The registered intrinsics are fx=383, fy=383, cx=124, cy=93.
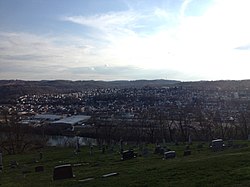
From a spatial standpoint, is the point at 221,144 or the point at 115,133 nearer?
the point at 221,144

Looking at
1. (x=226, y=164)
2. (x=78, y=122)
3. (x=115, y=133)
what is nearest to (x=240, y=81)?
(x=78, y=122)

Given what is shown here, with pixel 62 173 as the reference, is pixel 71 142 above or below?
below

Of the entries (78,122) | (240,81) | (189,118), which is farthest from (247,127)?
(240,81)

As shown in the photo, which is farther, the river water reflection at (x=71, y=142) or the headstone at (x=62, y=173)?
the river water reflection at (x=71, y=142)

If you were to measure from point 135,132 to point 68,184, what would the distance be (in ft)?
141

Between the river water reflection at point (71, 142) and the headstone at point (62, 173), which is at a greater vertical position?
the headstone at point (62, 173)

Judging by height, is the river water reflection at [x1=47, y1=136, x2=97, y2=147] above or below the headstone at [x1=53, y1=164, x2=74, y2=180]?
below

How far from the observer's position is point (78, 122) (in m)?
92.9

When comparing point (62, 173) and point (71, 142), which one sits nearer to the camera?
point (62, 173)

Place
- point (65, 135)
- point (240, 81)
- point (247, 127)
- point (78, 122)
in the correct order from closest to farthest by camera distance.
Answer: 1. point (247, 127)
2. point (65, 135)
3. point (78, 122)
4. point (240, 81)

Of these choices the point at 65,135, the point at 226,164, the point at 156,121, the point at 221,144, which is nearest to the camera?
the point at 226,164

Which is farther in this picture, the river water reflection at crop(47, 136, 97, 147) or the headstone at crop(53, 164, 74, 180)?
the river water reflection at crop(47, 136, 97, 147)

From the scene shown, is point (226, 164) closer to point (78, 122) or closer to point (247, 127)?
point (247, 127)

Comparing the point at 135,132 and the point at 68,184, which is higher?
the point at 68,184
